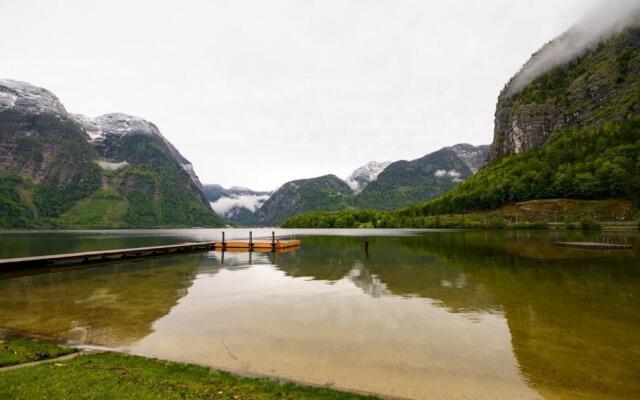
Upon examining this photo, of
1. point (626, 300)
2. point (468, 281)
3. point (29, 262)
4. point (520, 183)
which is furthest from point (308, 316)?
point (520, 183)

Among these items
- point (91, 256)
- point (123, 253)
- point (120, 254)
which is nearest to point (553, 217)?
point (123, 253)

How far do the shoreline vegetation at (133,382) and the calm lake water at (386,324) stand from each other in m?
1.20

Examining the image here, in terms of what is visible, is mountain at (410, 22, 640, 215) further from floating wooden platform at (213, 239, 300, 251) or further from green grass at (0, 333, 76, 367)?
green grass at (0, 333, 76, 367)

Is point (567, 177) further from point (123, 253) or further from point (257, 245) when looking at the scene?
point (123, 253)

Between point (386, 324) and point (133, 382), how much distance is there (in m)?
11.4

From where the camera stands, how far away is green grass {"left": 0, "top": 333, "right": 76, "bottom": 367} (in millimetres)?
11430

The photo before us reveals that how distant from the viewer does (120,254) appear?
50.7m

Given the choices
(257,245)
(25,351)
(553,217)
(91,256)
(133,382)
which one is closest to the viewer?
(133,382)

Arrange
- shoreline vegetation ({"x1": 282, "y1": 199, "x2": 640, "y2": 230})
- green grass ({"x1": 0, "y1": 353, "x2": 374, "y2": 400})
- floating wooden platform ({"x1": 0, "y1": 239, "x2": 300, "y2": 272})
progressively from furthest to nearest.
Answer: shoreline vegetation ({"x1": 282, "y1": 199, "x2": 640, "y2": 230}) < floating wooden platform ({"x1": 0, "y1": 239, "x2": 300, "y2": 272}) < green grass ({"x1": 0, "y1": 353, "x2": 374, "y2": 400})

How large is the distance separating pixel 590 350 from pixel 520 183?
188 m

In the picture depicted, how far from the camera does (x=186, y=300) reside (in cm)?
2298

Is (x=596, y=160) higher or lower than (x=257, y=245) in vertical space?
higher

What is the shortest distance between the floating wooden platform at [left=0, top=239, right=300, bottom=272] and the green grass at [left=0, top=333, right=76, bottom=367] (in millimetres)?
32306

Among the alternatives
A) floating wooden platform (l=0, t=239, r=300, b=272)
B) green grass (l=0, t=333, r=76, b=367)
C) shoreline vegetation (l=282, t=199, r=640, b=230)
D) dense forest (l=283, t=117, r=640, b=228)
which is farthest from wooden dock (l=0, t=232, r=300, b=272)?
dense forest (l=283, t=117, r=640, b=228)
